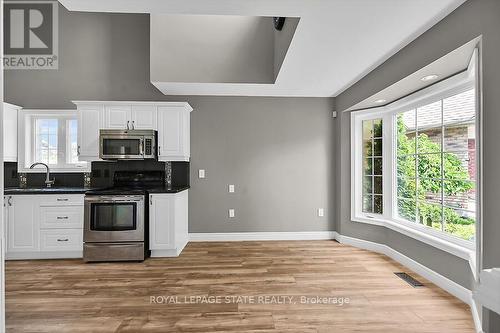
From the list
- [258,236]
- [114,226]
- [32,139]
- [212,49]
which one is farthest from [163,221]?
[32,139]

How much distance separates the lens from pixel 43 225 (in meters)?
3.69

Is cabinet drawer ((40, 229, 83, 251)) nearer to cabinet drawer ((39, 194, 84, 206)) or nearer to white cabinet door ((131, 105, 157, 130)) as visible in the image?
cabinet drawer ((39, 194, 84, 206))

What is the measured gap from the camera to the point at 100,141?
12.7ft

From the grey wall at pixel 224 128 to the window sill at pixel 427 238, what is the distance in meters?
0.83

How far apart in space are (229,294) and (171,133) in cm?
235

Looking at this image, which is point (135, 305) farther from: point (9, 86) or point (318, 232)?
point (9, 86)

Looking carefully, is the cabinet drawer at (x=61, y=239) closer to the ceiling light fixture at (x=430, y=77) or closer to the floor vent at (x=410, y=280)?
the floor vent at (x=410, y=280)

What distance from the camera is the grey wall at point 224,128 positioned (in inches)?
176

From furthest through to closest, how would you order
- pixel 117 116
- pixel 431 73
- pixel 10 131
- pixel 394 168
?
1. pixel 10 131
2. pixel 117 116
3. pixel 394 168
4. pixel 431 73

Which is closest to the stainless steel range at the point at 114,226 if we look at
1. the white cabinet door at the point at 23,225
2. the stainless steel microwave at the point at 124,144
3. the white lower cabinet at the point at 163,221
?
the white lower cabinet at the point at 163,221

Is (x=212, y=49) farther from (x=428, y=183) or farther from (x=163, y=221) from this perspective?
(x=428, y=183)

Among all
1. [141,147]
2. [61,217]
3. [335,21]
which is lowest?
[61,217]

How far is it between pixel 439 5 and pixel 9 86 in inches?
221

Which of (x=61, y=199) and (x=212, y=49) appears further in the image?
(x=212, y=49)
